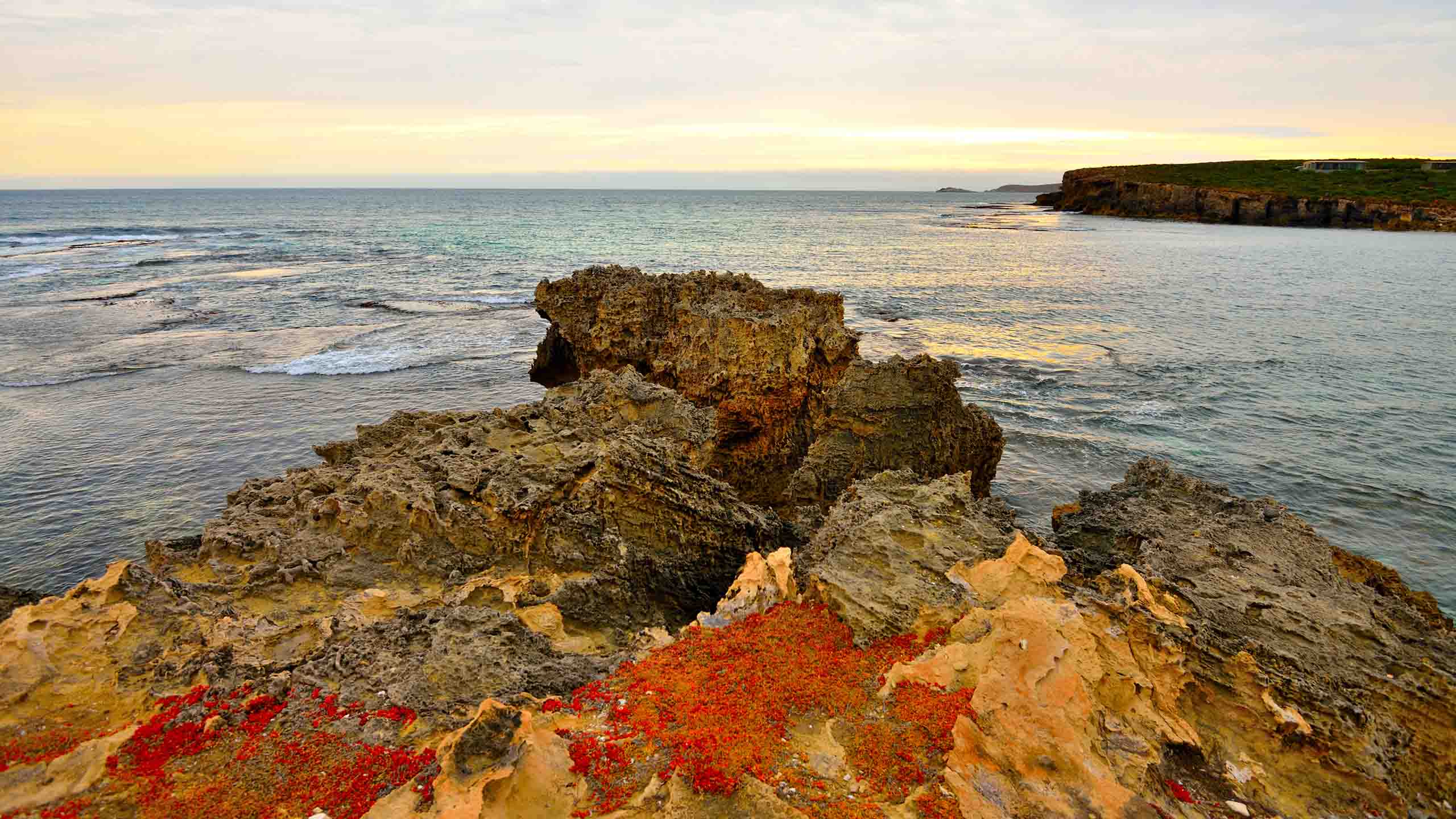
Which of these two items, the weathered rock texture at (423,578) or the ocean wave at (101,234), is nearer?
the weathered rock texture at (423,578)

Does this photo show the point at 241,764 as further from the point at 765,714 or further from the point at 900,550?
the point at 900,550

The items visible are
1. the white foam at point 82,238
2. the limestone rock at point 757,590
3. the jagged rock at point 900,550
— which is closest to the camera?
the jagged rock at point 900,550

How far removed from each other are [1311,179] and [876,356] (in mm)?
151395

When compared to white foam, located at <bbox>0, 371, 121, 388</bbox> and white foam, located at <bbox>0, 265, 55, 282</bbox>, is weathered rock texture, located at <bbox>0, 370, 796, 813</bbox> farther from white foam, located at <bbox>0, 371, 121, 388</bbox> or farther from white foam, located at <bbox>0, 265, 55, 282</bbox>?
white foam, located at <bbox>0, 265, 55, 282</bbox>

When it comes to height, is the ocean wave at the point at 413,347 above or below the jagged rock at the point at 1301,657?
above

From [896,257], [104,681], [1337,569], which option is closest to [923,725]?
[1337,569]

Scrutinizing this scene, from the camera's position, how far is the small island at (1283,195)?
354 ft

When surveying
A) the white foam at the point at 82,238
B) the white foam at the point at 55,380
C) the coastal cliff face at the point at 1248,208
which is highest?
the coastal cliff face at the point at 1248,208

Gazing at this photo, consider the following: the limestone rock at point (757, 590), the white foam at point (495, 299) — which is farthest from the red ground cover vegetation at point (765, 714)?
the white foam at point (495, 299)

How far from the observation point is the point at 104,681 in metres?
8.67

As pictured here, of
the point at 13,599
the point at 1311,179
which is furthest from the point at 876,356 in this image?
the point at 1311,179

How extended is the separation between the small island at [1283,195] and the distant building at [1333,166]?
81 centimetres

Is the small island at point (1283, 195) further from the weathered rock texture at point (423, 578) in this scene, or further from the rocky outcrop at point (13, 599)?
the rocky outcrop at point (13, 599)

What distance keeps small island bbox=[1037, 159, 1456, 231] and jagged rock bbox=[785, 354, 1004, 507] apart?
125590mm
